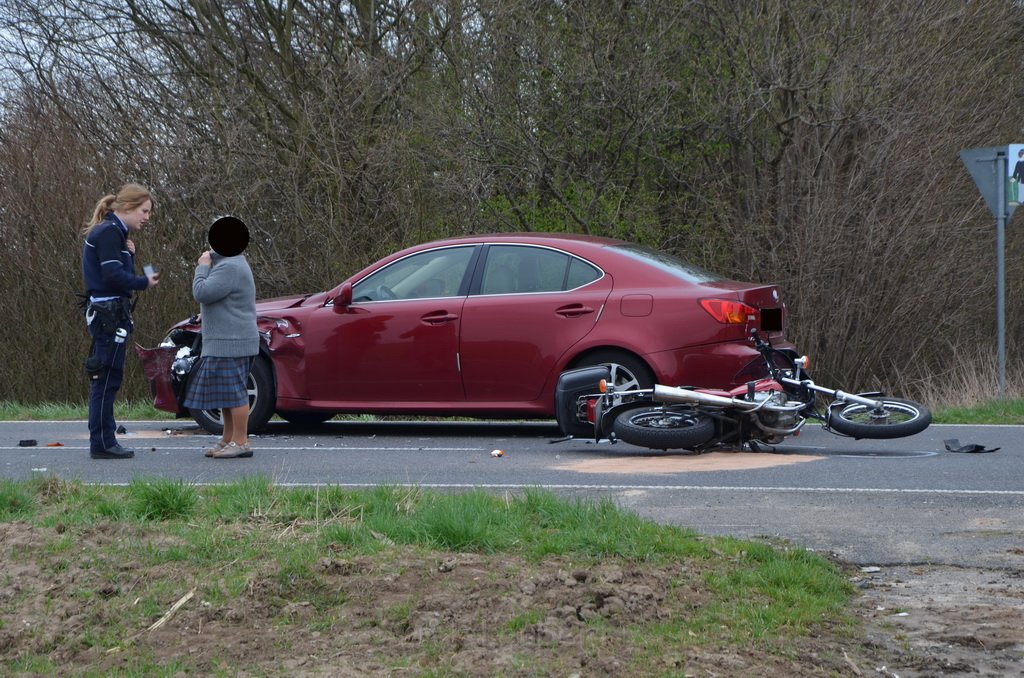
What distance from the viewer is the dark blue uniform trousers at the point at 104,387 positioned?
943cm

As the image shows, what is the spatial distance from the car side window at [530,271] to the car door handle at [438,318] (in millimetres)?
331

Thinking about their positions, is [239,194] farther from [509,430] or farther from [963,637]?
[963,637]

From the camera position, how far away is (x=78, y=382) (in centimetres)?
1750

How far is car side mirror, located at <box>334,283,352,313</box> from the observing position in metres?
11.0

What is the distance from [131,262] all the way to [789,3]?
10.5 meters

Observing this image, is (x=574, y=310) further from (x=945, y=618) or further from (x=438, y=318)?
(x=945, y=618)

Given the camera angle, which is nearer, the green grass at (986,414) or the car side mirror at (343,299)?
the car side mirror at (343,299)

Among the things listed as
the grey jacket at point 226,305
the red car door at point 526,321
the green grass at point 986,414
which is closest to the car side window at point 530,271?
the red car door at point 526,321

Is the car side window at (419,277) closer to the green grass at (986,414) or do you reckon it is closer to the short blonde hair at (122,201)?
the short blonde hair at (122,201)

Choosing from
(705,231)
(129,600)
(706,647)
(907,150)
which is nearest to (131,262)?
(129,600)

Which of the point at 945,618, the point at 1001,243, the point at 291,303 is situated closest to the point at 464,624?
the point at 945,618

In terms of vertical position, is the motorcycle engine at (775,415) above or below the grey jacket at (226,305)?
below

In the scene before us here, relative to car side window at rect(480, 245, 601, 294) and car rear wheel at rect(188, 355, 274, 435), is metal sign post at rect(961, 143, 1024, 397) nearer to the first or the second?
car side window at rect(480, 245, 601, 294)

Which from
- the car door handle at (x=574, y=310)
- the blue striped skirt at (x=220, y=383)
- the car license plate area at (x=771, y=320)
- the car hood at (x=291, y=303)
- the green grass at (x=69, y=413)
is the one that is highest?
the car hood at (x=291, y=303)
